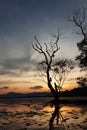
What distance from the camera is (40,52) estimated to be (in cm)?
5538

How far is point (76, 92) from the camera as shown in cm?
13225

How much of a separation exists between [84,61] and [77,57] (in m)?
1.54

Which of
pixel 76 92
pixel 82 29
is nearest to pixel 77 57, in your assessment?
pixel 82 29

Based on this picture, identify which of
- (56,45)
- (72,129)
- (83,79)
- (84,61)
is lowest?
(72,129)

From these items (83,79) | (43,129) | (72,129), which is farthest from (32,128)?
(83,79)

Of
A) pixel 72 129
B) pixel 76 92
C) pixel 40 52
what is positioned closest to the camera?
pixel 72 129

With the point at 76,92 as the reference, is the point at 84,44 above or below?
above

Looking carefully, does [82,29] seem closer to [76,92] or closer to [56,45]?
[56,45]

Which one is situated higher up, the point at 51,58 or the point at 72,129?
the point at 51,58

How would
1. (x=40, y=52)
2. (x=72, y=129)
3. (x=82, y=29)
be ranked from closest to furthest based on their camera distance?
1. (x=72, y=129)
2. (x=82, y=29)
3. (x=40, y=52)

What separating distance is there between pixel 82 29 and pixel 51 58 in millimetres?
8971

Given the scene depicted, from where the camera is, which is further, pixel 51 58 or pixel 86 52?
pixel 51 58

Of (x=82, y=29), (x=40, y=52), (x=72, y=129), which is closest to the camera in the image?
(x=72, y=129)

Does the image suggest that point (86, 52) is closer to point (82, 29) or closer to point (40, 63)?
point (82, 29)
